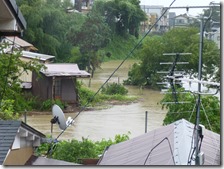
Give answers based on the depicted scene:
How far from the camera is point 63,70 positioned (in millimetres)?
6465

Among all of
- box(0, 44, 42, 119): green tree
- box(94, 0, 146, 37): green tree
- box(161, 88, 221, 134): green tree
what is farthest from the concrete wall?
box(94, 0, 146, 37): green tree

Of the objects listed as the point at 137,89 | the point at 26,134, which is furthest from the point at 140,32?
the point at 137,89

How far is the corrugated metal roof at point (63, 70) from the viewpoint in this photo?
20.2 feet

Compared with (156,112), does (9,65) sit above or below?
above

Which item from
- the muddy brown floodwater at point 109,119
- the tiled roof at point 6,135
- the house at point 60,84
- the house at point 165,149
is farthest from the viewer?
the house at point 60,84

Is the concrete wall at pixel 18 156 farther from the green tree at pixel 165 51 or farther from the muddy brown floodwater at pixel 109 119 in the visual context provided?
the muddy brown floodwater at pixel 109 119

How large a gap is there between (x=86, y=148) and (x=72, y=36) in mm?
2303

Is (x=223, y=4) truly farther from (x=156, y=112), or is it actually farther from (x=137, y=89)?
(x=137, y=89)

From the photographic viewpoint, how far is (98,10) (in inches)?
197

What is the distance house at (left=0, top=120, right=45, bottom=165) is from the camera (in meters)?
1.76

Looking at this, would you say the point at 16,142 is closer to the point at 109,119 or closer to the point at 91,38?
the point at 91,38

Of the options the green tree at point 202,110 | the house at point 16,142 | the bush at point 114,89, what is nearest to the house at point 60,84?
the bush at point 114,89

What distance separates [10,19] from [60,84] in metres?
5.10

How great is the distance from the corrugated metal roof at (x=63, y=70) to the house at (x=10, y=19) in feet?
14.3
